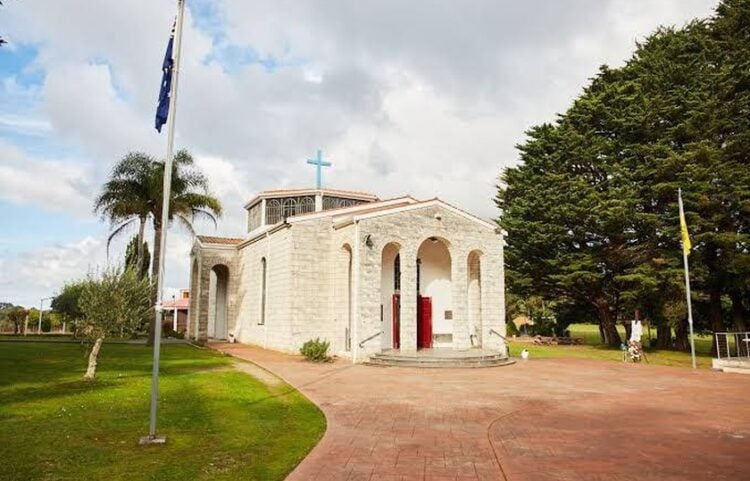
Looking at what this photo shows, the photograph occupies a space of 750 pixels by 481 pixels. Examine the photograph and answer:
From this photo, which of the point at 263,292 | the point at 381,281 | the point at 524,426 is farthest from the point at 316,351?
the point at 524,426

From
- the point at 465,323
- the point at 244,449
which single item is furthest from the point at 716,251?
the point at 244,449

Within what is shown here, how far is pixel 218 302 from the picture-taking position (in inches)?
1377

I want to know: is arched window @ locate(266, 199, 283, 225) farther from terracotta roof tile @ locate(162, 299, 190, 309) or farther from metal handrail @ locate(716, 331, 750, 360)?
terracotta roof tile @ locate(162, 299, 190, 309)

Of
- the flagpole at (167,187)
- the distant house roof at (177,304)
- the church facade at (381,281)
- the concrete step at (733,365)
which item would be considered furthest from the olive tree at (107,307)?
the distant house roof at (177,304)

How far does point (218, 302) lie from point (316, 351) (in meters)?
16.6

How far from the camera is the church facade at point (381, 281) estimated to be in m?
21.7

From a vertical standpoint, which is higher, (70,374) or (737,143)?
(737,143)

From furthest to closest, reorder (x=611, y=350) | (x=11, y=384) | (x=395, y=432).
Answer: (x=611, y=350) < (x=11, y=384) < (x=395, y=432)

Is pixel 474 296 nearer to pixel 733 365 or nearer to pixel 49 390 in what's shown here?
pixel 733 365

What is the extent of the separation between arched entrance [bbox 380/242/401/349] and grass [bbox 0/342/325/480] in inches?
353

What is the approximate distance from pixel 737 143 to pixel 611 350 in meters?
13.6

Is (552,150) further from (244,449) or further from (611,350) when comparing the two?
(244,449)

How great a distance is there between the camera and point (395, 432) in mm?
9164

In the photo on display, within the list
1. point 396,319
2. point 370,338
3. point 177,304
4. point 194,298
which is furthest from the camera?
point 177,304
